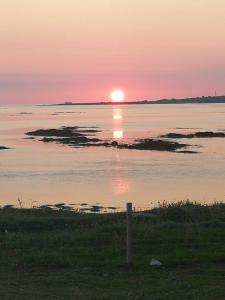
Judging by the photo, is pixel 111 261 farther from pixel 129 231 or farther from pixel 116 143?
pixel 116 143

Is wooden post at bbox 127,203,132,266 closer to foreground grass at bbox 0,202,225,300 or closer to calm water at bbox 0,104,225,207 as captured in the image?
foreground grass at bbox 0,202,225,300

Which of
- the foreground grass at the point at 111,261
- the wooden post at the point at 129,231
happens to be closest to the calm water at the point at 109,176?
the foreground grass at the point at 111,261

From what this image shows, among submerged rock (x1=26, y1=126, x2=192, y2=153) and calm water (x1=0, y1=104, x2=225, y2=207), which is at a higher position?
submerged rock (x1=26, y1=126, x2=192, y2=153)

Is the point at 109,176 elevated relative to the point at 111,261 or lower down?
elevated

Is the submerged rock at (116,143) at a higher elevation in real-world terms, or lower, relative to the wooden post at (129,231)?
higher

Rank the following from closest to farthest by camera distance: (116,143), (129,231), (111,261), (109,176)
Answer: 1. (129,231)
2. (111,261)
3. (109,176)
4. (116,143)

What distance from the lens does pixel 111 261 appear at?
10.1 metres

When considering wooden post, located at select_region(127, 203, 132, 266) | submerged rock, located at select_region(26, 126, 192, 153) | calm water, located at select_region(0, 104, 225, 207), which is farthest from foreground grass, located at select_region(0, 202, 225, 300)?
submerged rock, located at select_region(26, 126, 192, 153)

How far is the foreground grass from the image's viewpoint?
26.5 feet

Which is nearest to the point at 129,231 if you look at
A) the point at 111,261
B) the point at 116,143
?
the point at 111,261

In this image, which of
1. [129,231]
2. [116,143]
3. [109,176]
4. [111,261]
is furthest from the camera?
[116,143]

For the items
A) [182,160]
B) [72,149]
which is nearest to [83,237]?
[182,160]

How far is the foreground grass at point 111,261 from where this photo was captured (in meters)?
8.09

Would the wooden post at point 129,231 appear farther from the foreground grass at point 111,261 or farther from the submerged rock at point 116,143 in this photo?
the submerged rock at point 116,143
